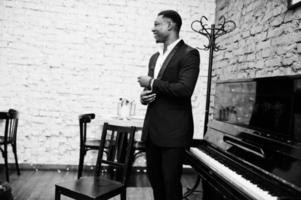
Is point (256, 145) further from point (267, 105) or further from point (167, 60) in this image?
point (167, 60)

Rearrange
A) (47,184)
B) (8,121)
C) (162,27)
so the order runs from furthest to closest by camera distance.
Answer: (47,184), (8,121), (162,27)

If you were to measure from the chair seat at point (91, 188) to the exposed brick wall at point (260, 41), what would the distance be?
1.66 m

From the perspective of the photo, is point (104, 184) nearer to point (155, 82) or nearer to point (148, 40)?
point (155, 82)

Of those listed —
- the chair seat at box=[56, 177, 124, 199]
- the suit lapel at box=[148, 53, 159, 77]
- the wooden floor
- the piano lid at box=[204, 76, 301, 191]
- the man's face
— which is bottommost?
the wooden floor

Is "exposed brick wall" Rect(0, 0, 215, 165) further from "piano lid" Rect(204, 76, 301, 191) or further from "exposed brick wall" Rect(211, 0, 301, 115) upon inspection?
"piano lid" Rect(204, 76, 301, 191)

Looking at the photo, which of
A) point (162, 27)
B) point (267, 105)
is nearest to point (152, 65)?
point (162, 27)

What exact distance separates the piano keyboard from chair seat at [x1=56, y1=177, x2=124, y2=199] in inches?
24.5

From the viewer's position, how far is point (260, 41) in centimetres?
282

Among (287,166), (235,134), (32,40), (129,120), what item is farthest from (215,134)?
(32,40)

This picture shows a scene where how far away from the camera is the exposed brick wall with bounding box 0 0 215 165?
3.78m

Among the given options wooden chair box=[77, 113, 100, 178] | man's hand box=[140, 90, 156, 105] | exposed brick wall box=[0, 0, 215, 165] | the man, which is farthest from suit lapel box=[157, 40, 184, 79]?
exposed brick wall box=[0, 0, 215, 165]

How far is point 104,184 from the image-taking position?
6.79ft

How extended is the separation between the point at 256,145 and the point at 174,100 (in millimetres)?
584

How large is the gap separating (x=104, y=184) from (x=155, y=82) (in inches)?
32.7
